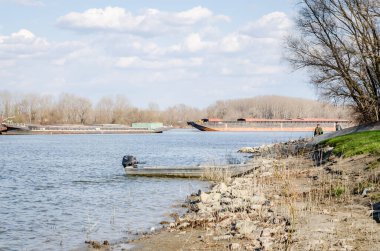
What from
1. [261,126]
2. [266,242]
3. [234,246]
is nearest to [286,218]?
[266,242]

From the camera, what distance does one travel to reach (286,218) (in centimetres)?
1327

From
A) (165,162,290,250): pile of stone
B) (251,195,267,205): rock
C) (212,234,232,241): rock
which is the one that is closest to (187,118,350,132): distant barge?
(165,162,290,250): pile of stone

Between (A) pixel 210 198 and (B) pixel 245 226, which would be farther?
(A) pixel 210 198

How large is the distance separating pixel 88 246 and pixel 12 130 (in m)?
115

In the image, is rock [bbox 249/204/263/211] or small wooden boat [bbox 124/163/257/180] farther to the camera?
small wooden boat [bbox 124/163/257/180]

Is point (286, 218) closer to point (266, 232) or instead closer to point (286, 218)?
point (286, 218)

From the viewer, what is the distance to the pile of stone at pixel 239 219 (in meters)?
11.8

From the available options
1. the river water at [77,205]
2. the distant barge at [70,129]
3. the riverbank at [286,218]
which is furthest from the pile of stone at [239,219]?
the distant barge at [70,129]

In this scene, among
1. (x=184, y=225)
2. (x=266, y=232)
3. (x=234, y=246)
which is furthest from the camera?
(x=184, y=225)

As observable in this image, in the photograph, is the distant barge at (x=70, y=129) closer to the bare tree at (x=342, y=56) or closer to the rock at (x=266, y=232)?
the bare tree at (x=342, y=56)

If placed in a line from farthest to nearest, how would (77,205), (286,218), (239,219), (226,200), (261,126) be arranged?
(261,126), (77,205), (226,200), (239,219), (286,218)

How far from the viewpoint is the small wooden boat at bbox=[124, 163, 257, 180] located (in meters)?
27.4

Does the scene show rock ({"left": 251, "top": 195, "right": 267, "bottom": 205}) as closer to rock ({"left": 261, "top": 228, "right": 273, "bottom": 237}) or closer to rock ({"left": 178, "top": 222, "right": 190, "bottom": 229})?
rock ({"left": 178, "top": 222, "right": 190, "bottom": 229})

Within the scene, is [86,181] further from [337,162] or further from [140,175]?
→ [337,162]
